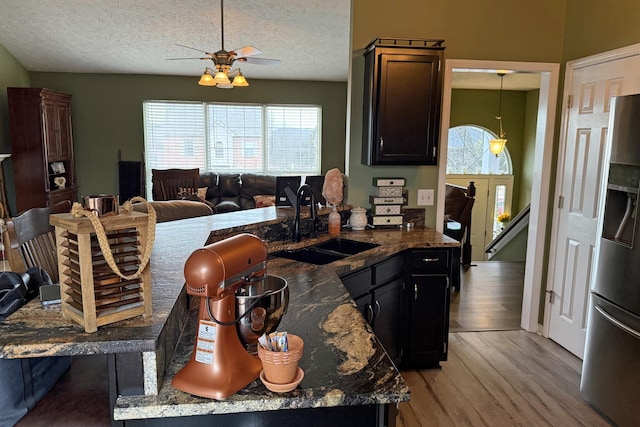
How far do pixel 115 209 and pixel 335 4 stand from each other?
14.9 ft

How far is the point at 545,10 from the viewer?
3.43 meters

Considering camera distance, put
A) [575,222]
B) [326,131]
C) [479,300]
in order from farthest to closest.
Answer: [326,131], [479,300], [575,222]

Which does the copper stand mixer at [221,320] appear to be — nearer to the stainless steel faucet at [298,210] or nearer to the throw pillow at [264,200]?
the stainless steel faucet at [298,210]

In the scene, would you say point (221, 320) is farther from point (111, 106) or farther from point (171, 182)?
point (111, 106)

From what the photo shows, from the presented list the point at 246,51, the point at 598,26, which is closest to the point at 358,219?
the point at 246,51

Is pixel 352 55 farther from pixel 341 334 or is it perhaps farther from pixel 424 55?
pixel 341 334

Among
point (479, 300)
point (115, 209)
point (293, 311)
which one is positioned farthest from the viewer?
point (479, 300)

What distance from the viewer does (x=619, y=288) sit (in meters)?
2.40

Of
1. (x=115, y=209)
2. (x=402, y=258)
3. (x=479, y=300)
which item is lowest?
(x=479, y=300)

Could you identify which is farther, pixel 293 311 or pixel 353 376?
pixel 293 311

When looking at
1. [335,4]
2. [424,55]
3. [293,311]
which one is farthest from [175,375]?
[335,4]

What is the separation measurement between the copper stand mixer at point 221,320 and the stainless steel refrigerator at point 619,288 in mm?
2037

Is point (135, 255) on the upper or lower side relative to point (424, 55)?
lower

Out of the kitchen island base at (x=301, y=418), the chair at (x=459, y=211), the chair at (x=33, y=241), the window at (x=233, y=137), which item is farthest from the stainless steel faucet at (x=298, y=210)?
the window at (x=233, y=137)
